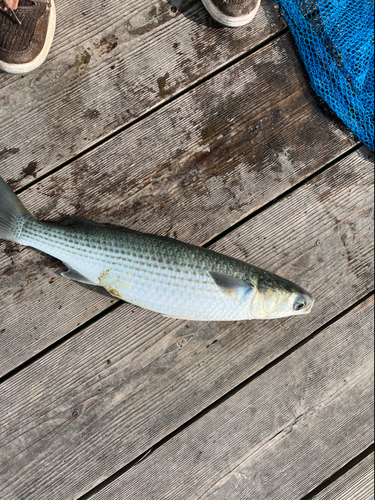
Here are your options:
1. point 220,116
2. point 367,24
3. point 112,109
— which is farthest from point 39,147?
point 367,24

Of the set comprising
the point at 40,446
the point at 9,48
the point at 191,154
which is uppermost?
→ the point at 9,48

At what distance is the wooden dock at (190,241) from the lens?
7.36ft

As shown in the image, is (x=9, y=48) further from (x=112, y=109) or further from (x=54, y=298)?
(x=54, y=298)

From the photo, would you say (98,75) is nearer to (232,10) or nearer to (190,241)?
(232,10)

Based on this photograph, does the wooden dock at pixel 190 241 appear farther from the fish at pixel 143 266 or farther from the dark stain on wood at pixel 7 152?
the fish at pixel 143 266

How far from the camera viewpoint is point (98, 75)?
2.30 metres

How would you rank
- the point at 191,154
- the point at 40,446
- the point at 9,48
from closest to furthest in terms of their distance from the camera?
the point at 9,48, the point at 40,446, the point at 191,154

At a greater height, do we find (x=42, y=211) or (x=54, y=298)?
(x=42, y=211)

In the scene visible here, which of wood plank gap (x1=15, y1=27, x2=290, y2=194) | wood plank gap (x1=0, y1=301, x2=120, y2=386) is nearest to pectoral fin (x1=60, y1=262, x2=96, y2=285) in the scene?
wood plank gap (x1=0, y1=301, x2=120, y2=386)

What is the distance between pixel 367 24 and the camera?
2.36 meters

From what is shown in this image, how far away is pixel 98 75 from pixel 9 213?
3.76 feet

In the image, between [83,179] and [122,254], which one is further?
[83,179]

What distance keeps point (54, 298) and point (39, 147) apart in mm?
1055

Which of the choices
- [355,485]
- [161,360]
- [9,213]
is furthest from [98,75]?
[355,485]
